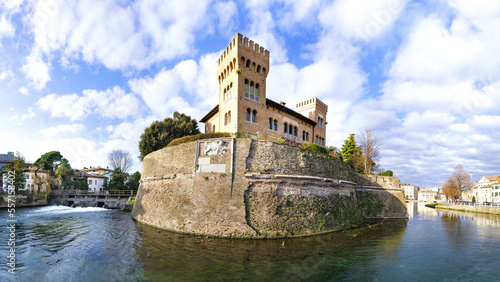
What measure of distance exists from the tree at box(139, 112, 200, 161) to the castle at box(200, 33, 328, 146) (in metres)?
7.22

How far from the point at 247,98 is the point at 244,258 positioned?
21.0 metres

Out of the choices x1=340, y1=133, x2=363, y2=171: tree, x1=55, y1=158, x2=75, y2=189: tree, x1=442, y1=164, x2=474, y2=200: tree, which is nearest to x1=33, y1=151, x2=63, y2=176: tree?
x1=55, y1=158, x2=75, y2=189: tree

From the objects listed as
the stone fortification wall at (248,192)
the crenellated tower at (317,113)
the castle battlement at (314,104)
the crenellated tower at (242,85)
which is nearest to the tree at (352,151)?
the crenellated tower at (317,113)

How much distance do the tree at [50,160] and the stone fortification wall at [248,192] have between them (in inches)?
2408

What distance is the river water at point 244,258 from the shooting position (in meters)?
9.15

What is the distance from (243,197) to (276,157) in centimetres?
381

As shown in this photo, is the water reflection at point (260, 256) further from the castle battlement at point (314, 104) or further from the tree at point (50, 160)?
the tree at point (50, 160)

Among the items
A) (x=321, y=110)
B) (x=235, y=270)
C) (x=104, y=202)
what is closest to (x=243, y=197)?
(x=235, y=270)

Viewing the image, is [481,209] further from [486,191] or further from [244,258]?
[244,258]

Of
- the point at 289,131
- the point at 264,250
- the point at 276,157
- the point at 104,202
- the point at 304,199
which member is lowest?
the point at 104,202

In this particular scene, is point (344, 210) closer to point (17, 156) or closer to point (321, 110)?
point (321, 110)

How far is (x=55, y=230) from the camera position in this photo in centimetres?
1798

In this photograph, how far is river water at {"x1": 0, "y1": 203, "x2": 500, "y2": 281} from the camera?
915cm

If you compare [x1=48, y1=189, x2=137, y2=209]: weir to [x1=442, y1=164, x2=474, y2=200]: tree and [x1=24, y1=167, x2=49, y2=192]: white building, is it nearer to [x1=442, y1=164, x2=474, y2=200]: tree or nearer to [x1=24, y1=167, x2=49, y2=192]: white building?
[x1=24, y1=167, x2=49, y2=192]: white building
